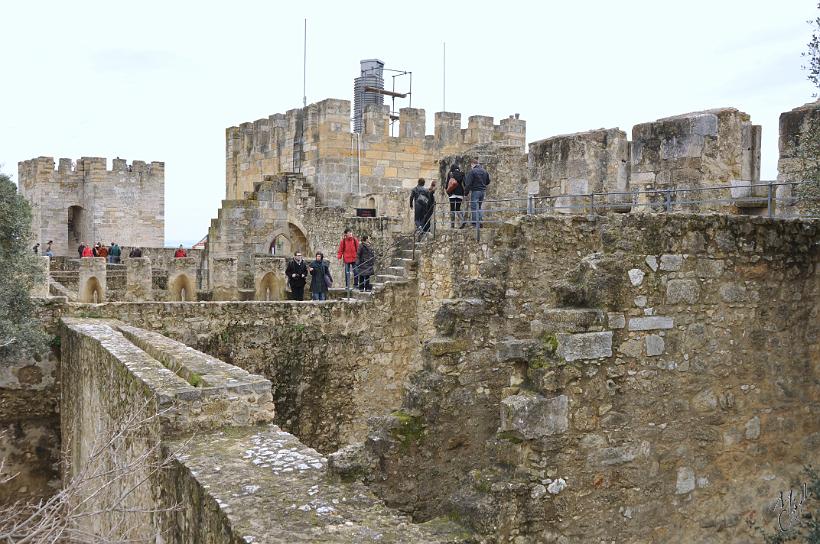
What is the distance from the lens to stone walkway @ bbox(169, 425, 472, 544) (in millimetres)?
3914

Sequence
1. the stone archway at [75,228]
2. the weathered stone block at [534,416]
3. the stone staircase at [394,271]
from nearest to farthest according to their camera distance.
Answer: the weathered stone block at [534,416] → the stone staircase at [394,271] → the stone archway at [75,228]

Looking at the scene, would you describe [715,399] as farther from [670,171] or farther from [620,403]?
[670,171]

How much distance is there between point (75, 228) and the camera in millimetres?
39094

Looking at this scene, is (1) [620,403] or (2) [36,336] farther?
(2) [36,336]

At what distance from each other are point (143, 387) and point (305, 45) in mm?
17928

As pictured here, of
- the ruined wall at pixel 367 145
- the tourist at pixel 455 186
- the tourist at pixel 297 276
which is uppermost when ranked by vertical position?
the ruined wall at pixel 367 145

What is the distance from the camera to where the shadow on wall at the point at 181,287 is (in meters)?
20.4

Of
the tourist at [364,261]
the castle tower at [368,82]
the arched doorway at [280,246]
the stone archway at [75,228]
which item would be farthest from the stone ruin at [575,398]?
the stone archway at [75,228]

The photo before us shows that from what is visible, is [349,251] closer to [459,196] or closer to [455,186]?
[455,186]

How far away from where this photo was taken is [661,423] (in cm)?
554

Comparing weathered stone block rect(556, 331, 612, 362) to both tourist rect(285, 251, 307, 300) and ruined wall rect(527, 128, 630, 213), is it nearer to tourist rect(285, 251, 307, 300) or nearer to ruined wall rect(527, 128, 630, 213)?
ruined wall rect(527, 128, 630, 213)

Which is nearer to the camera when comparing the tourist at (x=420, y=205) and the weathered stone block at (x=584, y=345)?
the weathered stone block at (x=584, y=345)

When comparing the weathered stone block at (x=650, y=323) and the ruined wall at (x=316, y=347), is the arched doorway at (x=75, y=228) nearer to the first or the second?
the ruined wall at (x=316, y=347)

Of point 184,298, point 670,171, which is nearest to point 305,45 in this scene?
point 184,298
